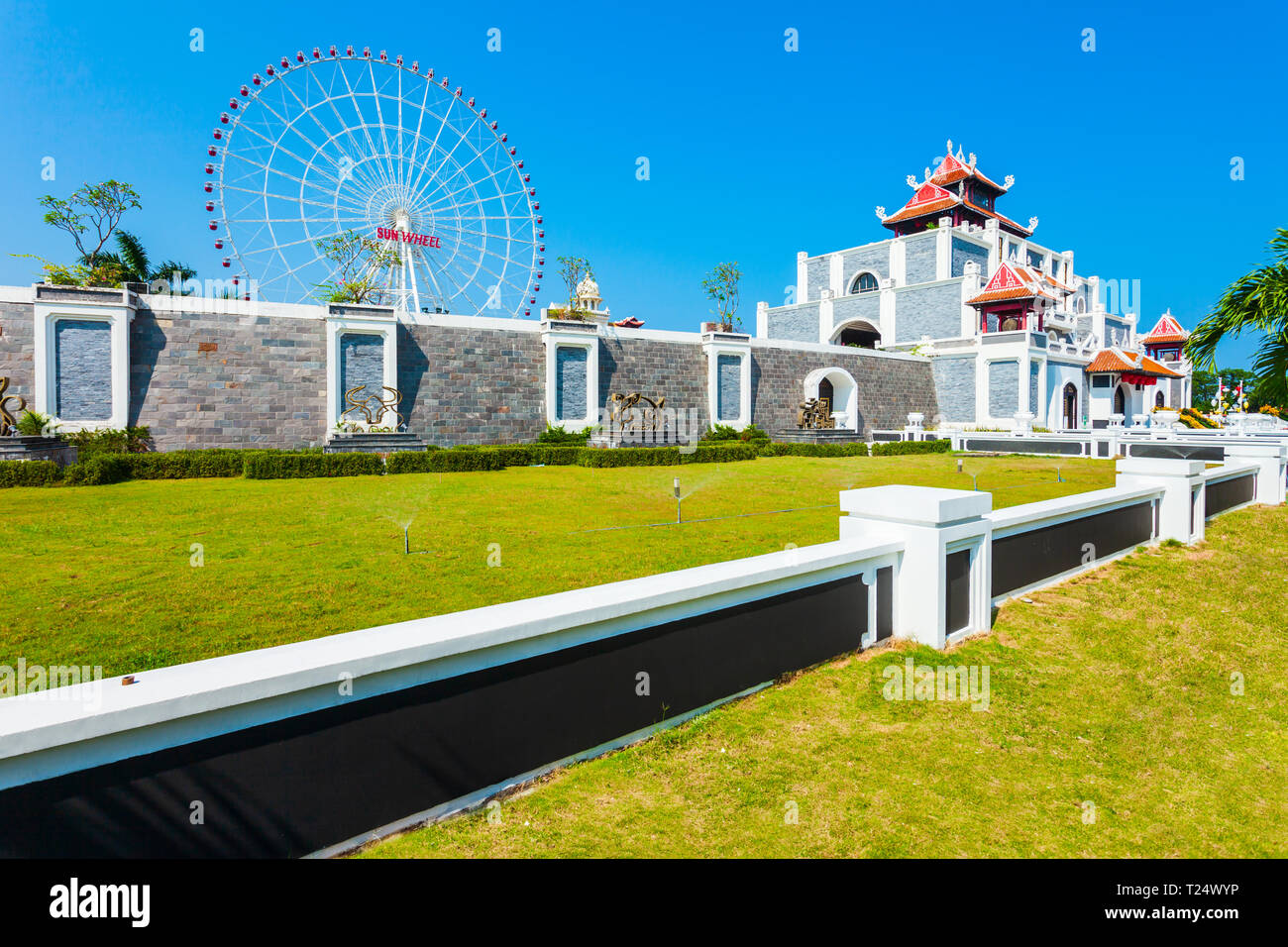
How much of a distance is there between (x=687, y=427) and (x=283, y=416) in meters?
14.1

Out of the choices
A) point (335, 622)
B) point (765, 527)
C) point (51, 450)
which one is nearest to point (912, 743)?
point (335, 622)

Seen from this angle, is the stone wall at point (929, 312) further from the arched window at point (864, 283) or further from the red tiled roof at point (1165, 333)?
the red tiled roof at point (1165, 333)

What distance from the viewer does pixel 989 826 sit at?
10.6 ft

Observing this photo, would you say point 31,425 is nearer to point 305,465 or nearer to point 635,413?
point 305,465

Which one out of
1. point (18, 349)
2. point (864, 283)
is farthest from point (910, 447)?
point (18, 349)

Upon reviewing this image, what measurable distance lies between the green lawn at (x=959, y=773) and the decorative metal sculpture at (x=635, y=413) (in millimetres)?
19119

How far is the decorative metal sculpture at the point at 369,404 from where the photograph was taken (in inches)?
816

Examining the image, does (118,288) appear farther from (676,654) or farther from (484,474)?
(676,654)

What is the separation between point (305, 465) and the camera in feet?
51.3

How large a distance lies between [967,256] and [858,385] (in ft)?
51.2

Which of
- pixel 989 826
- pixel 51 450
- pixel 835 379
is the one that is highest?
pixel 835 379

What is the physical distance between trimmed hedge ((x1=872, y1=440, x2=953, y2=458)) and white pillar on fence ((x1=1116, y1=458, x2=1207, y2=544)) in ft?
44.9

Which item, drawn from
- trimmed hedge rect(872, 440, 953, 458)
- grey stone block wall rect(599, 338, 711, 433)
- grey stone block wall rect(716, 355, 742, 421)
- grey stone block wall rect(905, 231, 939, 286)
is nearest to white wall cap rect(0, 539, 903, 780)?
trimmed hedge rect(872, 440, 953, 458)

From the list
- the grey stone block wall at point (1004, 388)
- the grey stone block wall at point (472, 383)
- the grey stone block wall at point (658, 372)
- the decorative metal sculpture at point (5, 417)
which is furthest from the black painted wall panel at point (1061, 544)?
the grey stone block wall at point (1004, 388)
